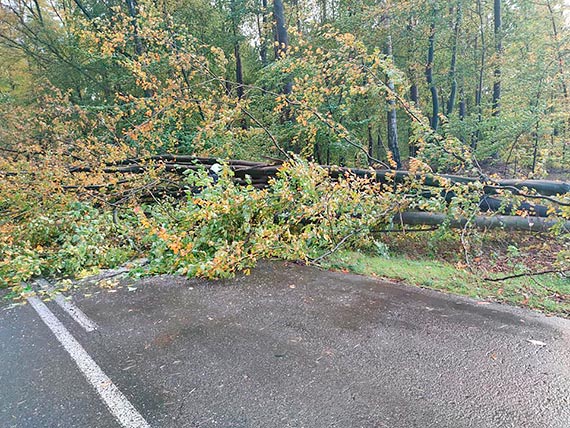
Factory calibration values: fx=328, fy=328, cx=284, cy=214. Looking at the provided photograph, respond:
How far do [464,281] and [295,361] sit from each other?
2449mm

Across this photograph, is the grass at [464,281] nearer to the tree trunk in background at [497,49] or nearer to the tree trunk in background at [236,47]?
the tree trunk in background at [236,47]

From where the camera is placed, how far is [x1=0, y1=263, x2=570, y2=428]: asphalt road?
179 centimetres

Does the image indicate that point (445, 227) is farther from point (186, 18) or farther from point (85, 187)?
point (186, 18)

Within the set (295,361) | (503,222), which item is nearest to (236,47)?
(503,222)

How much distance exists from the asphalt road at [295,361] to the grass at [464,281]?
260mm

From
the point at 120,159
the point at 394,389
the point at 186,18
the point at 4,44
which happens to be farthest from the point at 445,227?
the point at 4,44

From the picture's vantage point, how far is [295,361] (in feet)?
7.43

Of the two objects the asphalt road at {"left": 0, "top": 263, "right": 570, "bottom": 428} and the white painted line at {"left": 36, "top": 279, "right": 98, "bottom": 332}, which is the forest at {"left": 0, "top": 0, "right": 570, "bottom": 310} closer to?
the white painted line at {"left": 36, "top": 279, "right": 98, "bottom": 332}

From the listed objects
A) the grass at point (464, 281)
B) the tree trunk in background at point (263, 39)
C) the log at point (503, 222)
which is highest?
the tree trunk in background at point (263, 39)

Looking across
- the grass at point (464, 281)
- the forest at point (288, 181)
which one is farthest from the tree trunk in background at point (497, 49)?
the grass at point (464, 281)

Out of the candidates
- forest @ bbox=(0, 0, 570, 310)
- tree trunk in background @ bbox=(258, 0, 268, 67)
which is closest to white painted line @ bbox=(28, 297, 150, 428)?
forest @ bbox=(0, 0, 570, 310)

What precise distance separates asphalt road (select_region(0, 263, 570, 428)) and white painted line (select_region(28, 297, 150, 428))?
0.03 meters

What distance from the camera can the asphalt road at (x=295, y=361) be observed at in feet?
5.86

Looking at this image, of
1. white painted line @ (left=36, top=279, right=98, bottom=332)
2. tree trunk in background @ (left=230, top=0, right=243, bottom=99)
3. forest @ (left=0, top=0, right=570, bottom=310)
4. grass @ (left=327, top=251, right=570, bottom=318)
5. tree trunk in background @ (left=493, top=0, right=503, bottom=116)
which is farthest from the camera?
tree trunk in background @ (left=230, top=0, right=243, bottom=99)
